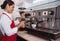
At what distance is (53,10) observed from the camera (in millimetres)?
1688


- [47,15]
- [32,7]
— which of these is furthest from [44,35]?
[32,7]

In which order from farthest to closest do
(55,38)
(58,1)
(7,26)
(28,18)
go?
(28,18) < (58,1) < (7,26) < (55,38)

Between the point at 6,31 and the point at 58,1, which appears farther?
the point at 58,1

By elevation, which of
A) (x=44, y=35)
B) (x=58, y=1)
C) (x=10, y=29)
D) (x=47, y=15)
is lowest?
(x=44, y=35)

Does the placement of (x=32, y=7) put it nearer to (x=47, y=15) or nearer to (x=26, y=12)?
(x=26, y=12)

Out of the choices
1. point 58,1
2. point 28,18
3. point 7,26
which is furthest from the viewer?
point 28,18

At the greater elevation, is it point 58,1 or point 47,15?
point 58,1

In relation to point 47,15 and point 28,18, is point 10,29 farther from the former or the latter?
point 28,18

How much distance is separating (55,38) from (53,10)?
447mm

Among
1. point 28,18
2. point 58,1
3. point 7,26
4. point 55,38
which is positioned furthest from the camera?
point 28,18

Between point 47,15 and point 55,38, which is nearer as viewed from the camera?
point 55,38

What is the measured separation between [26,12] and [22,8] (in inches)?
5.2

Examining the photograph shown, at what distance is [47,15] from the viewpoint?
1811mm

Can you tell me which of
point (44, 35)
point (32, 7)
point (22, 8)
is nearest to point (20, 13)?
point (22, 8)
